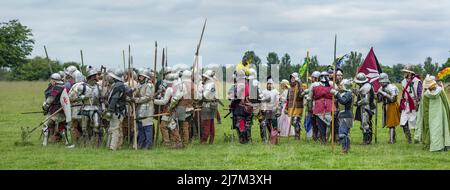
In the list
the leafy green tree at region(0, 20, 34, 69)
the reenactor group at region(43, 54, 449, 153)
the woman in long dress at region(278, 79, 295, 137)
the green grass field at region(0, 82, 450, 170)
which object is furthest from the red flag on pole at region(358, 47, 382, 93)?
the leafy green tree at region(0, 20, 34, 69)

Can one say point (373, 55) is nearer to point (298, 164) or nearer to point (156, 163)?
point (298, 164)

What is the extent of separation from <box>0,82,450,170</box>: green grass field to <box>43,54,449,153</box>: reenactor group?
1.44ft

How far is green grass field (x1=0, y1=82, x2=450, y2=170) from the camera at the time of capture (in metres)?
12.4

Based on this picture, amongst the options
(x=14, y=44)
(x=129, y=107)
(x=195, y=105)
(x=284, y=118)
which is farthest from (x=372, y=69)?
(x=14, y=44)

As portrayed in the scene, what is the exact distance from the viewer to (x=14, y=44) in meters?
67.1

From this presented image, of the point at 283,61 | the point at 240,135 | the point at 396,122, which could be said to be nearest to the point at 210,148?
the point at 240,135

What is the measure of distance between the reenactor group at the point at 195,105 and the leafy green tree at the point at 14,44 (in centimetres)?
5006

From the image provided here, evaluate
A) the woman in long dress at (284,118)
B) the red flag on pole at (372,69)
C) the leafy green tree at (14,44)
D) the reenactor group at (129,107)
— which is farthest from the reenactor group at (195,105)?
the leafy green tree at (14,44)

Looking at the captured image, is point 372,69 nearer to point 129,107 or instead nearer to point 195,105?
point 195,105

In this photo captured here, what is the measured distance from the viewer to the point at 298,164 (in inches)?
494

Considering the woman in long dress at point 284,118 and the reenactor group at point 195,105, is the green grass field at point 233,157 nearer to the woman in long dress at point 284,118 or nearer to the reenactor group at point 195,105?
the reenactor group at point 195,105

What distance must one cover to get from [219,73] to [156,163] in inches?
229

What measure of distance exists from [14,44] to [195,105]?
5470cm

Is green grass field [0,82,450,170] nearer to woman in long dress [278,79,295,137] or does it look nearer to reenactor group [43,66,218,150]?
reenactor group [43,66,218,150]
